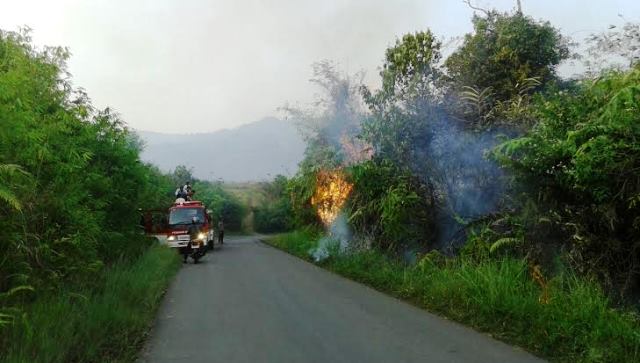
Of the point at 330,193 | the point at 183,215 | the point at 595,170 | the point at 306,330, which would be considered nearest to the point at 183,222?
the point at 183,215

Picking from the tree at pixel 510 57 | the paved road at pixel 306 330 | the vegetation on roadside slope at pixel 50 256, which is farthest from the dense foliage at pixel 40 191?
the tree at pixel 510 57

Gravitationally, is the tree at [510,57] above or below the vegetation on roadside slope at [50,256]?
above

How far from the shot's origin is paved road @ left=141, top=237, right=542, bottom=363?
283 inches

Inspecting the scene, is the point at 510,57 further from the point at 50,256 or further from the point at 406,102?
the point at 50,256

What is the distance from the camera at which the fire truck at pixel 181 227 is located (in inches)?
937

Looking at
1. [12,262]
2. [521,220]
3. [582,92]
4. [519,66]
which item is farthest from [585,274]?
[519,66]

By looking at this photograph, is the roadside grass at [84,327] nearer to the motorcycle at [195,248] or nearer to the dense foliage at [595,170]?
the dense foliage at [595,170]

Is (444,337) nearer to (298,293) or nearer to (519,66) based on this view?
(298,293)

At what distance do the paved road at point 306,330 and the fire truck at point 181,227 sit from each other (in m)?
9.57

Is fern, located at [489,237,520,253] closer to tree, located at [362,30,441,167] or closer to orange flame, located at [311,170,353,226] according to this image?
tree, located at [362,30,441,167]

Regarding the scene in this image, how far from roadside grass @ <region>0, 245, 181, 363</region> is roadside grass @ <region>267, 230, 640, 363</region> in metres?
5.26

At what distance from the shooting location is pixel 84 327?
Answer: 7840 millimetres

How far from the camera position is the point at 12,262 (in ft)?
26.2

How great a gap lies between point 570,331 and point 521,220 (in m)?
3.67
